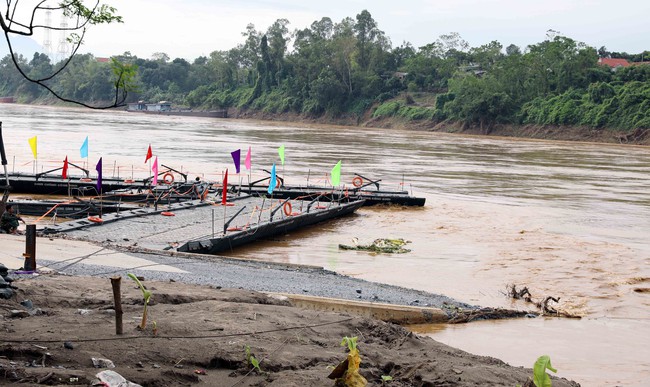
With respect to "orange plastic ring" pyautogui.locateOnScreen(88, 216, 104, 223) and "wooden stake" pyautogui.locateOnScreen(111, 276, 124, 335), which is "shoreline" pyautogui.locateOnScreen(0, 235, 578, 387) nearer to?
"wooden stake" pyautogui.locateOnScreen(111, 276, 124, 335)

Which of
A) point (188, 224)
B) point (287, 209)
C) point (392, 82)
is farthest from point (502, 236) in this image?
point (392, 82)

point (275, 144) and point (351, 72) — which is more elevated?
point (351, 72)

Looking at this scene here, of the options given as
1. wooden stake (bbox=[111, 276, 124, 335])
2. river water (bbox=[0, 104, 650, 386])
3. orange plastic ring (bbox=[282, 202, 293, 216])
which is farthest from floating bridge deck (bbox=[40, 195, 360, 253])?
wooden stake (bbox=[111, 276, 124, 335])

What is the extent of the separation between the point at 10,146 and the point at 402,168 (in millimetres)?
23257

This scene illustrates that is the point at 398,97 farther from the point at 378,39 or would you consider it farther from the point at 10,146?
the point at 10,146

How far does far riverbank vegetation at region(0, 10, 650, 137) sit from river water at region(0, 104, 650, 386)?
93.4 feet

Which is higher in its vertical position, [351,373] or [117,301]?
[117,301]

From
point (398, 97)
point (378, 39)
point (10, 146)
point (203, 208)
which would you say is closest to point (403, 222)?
point (203, 208)

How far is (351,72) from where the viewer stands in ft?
369

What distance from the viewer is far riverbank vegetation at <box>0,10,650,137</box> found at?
82.2 meters

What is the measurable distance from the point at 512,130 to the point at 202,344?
8113 centimetres

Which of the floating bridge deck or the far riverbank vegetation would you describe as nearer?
the floating bridge deck

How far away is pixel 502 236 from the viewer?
78.2 feet

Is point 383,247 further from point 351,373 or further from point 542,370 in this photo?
point 542,370
